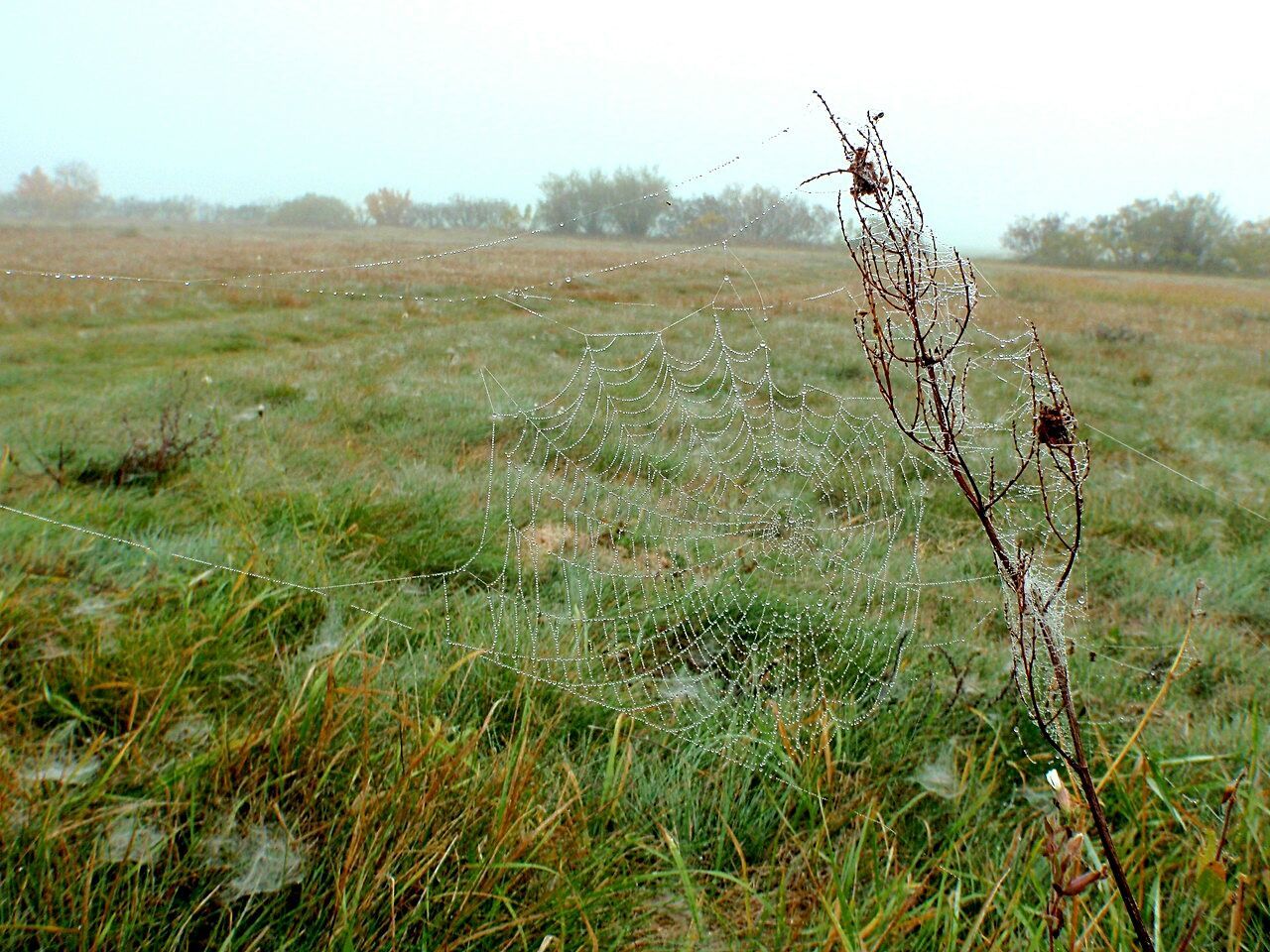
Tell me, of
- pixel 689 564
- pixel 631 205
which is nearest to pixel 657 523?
pixel 689 564

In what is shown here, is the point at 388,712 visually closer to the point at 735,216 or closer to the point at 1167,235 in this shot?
the point at 735,216

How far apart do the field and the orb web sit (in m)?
0.12

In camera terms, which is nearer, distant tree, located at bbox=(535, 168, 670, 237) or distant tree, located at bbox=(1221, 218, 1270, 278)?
distant tree, located at bbox=(535, 168, 670, 237)

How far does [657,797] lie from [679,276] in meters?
1.60

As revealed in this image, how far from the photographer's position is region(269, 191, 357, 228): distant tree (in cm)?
236

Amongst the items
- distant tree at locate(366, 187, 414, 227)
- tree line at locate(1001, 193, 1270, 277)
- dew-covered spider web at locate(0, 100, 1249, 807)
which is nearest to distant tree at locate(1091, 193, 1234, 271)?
tree line at locate(1001, 193, 1270, 277)

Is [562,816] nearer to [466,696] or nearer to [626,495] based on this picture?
[466,696]

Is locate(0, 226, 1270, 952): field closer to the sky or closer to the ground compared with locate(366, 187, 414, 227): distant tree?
closer to the ground

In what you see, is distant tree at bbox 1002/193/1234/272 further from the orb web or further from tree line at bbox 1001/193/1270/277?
the orb web

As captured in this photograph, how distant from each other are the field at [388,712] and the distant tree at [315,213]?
15cm

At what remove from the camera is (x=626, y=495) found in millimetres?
2768

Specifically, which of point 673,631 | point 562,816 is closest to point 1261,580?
point 673,631

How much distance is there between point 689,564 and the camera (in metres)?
2.92

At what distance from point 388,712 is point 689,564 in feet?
3.58
